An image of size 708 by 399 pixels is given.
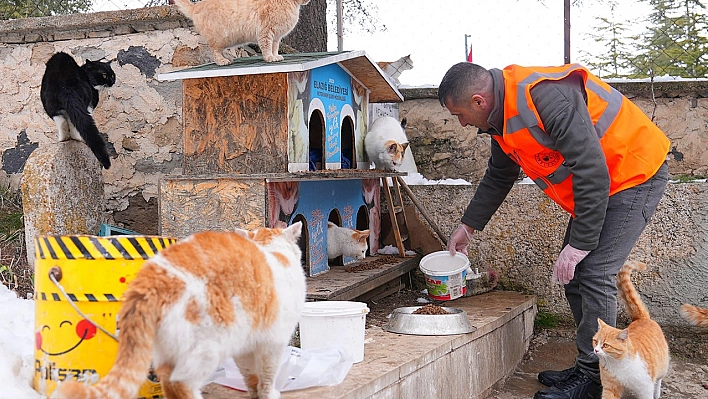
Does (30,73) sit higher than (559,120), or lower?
higher

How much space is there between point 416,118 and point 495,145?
2444mm

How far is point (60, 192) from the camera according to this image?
413 centimetres

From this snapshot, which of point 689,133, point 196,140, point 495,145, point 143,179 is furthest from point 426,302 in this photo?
point 689,133

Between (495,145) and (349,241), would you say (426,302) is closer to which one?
(349,241)

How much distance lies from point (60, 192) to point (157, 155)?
87 centimetres

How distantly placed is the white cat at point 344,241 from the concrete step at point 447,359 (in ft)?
2.43

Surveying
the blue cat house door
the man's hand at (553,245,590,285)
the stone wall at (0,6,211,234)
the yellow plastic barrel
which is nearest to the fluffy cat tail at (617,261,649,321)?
the man's hand at (553,245,590,285)

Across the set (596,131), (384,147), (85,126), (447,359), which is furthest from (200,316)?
(384,147)

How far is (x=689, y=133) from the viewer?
5613 millimetres

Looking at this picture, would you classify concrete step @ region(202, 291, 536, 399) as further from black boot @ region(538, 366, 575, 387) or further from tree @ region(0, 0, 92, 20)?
tree @ region(0, 0, 92, 20)

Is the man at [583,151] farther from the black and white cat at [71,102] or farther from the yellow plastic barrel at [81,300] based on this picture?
the black and white cat at [71,102]

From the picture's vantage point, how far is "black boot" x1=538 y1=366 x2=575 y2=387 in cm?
403

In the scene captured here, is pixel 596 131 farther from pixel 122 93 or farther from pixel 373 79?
pixel 122 93

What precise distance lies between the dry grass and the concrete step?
2.26 m
